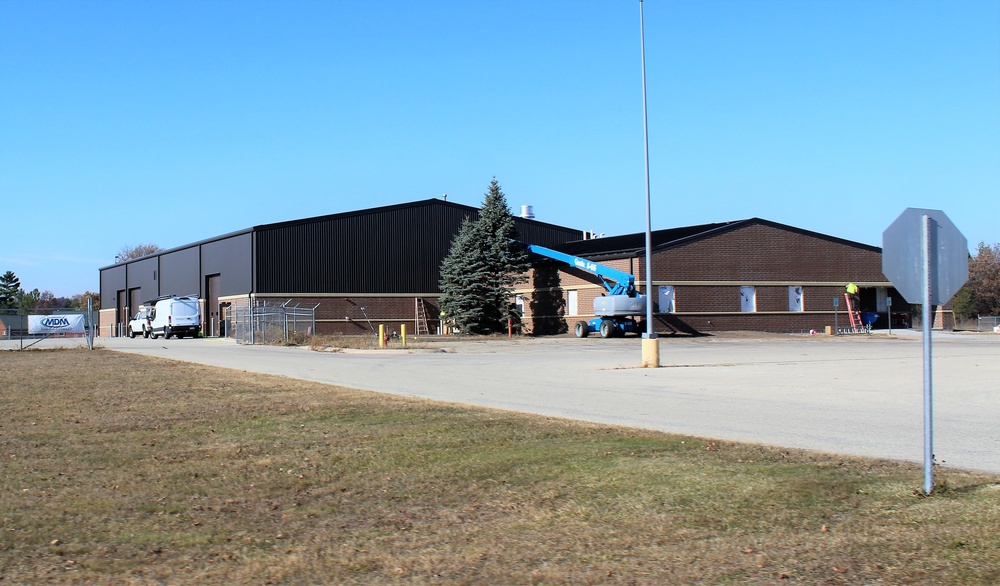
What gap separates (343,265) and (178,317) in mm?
10951

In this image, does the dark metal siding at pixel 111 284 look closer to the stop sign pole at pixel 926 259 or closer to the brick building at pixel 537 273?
the brick building at pixel 537 273

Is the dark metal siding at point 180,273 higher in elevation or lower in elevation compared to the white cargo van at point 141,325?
higher

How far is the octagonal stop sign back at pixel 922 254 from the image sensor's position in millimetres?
7344

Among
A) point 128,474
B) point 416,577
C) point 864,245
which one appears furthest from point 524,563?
point 864,245

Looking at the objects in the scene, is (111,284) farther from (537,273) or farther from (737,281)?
(737,281)

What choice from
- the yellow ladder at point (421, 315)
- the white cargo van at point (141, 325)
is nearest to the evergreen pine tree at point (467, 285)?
the yellow ladder at point (421, 315)

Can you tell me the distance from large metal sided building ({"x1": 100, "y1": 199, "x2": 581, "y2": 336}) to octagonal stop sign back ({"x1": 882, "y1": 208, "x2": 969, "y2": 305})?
2038 inches

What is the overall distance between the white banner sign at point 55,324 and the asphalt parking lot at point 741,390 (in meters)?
14.9

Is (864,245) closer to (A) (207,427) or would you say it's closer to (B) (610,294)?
(B) (610,294)

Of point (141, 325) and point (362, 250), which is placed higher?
point (362, 250)

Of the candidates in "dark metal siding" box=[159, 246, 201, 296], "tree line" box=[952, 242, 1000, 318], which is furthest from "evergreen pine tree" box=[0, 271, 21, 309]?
Result: "tree line" box=[952, 242, 1000, 318]

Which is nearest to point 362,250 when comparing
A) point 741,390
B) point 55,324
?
point 55,324

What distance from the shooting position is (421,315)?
61500 mm

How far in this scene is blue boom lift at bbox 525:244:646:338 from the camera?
147 feet
